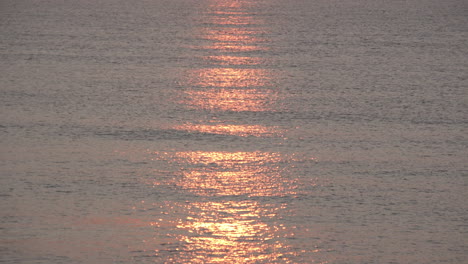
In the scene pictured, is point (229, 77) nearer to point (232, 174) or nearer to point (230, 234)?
point (232, 174)

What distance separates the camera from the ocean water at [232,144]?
1175mm

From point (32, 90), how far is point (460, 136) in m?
1.07

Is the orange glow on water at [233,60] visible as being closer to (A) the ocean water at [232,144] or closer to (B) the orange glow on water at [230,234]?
(A) the ocean water at [232,144]

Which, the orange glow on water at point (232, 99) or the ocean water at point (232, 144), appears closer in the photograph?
the ocean water at point (232, 144)

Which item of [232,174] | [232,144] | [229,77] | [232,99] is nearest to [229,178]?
[232,174]

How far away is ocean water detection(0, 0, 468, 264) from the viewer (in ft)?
3.85

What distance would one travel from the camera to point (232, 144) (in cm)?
158

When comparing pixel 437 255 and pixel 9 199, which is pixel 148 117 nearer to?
pixel 9 199

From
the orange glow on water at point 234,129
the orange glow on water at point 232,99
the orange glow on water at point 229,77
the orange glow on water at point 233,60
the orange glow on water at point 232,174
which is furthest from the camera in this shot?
the orange glow on water at point 233,60

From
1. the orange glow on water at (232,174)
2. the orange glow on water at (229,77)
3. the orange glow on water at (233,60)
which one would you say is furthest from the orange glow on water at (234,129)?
the orange glow on water at (233,60)

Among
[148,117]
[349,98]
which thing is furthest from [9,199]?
[349,98]

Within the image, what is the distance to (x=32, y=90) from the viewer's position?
77.2 inches

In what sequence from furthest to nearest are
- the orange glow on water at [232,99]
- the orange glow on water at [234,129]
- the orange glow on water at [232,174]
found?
1. the orange glow on water at [232,99]
2. the orange glow on water at [234,129]
3. the orange glow on water at [232,174]

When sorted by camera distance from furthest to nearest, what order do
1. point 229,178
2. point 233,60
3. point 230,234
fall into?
point 233,60, point 229,178, point 230,234
